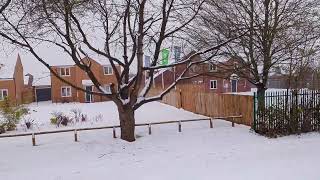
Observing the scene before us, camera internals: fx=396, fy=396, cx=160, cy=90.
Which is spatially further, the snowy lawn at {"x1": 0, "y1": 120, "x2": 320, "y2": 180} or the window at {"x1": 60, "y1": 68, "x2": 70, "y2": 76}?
the window at {"x1": 60, "y1": 68, "x2": 70, "y2": 76}

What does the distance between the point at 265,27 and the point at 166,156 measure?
7619 millimetres

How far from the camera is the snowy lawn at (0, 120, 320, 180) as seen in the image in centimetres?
1007

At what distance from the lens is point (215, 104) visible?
875 inches

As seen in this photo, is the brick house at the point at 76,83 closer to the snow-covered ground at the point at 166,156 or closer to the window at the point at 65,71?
the window at the point at 65,71

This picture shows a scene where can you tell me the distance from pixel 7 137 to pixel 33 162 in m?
4.96

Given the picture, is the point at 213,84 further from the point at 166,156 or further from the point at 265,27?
the point at 166,156

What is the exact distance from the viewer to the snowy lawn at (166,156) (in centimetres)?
1007

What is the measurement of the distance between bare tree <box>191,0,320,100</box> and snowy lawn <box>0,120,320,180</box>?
3197 millimetres

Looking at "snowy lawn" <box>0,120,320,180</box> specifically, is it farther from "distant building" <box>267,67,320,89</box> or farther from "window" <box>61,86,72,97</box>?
"window" <box>61,86,72,97</box>

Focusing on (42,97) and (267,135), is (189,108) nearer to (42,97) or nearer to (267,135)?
(267,135)

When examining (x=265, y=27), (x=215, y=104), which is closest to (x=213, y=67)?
(x=215, y=104)

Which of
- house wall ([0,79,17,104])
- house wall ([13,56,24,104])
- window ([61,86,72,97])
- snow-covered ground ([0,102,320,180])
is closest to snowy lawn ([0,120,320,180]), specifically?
snow-covered ground ([0,102,320,180])

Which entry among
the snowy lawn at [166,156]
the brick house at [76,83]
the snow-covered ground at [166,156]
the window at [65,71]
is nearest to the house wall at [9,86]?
the brick house at [76,83]

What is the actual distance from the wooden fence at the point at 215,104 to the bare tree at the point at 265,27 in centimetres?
130
